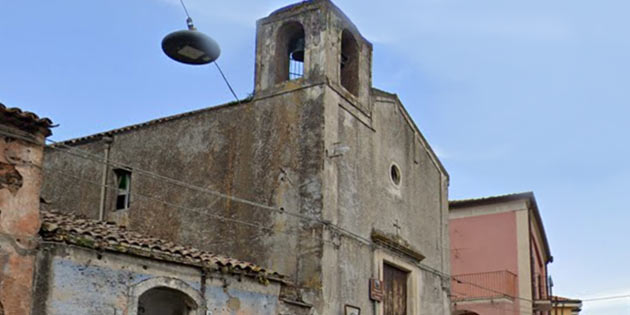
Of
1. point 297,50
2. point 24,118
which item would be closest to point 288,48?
point 297,50

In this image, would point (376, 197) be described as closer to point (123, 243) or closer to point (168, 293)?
point (168, 293)

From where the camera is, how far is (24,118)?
477 inches

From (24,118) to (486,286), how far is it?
19144mm

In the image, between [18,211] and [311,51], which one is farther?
[311,51]

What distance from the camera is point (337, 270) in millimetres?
16750

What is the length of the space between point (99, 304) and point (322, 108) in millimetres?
6502

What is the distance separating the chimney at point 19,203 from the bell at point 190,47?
2.48 m

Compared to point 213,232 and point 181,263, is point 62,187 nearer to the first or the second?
point 213,232


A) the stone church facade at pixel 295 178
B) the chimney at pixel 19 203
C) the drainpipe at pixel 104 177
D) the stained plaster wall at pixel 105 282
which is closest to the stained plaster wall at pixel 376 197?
the stone church facade at pixel 295 178

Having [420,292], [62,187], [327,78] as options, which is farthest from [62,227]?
[420,292]

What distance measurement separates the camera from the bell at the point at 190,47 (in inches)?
532

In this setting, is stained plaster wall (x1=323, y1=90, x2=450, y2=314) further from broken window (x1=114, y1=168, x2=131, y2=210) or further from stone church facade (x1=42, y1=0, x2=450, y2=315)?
broken window (x1=114, y1=168, x2=131, y2=210)

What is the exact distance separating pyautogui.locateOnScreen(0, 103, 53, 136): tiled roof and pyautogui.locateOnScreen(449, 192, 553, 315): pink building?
17.4m

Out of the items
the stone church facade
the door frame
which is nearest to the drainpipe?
the stone church facade
